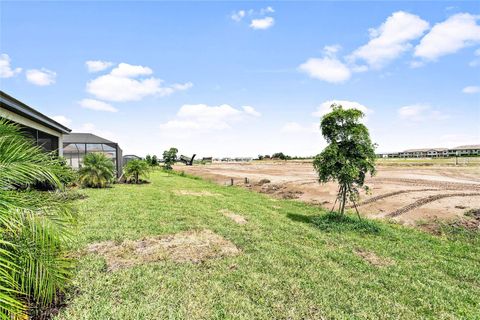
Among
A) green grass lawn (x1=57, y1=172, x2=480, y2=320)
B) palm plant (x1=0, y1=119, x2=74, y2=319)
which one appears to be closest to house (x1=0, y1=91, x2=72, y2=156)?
palm plant (x1=0, y1=119, x2=74, y2=319)

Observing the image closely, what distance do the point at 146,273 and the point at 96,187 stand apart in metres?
13.8

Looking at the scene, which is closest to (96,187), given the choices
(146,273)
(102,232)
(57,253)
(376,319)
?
(102,232)

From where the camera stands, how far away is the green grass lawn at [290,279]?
143 inches

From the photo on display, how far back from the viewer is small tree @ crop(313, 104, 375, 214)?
8359mm

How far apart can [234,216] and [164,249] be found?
151 inches

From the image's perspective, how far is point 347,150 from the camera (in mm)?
8586

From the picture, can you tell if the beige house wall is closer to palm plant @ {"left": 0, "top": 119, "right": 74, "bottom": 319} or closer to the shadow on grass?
palm plant @ {"left": 0, "top": 119, "right": 74, "bottom": 319}

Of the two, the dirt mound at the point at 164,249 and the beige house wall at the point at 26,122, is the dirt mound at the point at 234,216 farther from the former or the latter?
the beige house wall at the point at 26,122

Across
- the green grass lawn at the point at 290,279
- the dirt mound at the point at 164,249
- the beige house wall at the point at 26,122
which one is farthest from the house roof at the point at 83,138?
the dirt mound at the point at 164,249

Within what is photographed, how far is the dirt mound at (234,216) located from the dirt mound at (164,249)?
1.81 m

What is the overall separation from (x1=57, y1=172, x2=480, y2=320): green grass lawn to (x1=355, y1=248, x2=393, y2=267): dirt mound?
87 mm

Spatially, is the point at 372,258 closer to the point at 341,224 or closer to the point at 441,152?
the point at 341,224

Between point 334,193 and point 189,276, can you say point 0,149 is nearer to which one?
point 189,276

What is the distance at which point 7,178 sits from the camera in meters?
2.74
